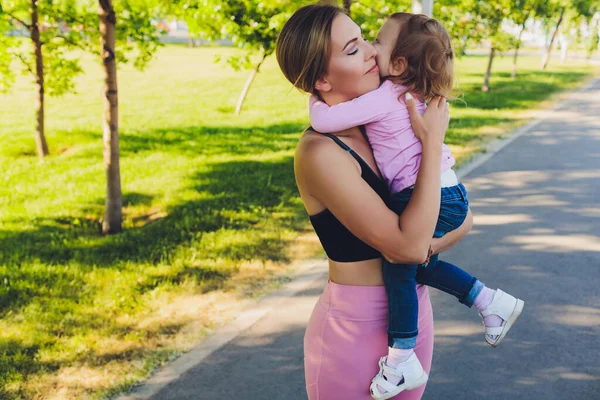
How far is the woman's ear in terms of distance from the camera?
171 centimetres

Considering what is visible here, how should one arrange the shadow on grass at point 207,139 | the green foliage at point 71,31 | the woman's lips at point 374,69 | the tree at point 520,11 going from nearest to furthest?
the woman's lips at point 374,69
the green foliage at point 71,31
the shadow on grass at point 207,139
the tree at point 520,11

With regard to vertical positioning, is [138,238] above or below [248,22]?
below

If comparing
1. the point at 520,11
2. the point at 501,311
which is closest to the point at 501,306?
the point at 501,311

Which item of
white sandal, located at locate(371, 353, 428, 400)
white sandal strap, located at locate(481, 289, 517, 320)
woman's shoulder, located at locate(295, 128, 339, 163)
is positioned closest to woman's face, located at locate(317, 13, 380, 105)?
woman's shoulder, located at locate(295, 128, 339, 163)

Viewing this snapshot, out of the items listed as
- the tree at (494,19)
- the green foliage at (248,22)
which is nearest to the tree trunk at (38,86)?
the green foliage at (248,22)

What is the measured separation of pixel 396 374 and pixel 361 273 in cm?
30

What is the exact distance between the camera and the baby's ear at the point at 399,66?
1.75 meters

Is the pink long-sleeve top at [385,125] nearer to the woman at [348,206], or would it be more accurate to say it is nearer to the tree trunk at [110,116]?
the woman at [348,206]

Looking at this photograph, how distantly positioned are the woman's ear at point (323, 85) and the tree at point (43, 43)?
24.2 ft

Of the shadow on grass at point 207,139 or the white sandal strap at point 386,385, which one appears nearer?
the white sandal strap at point 386,385

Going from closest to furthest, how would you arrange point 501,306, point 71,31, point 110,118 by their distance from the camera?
point 501,306, point 110,118, point 71,31

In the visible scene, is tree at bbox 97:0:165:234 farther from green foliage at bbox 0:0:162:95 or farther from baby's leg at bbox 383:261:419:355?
baby's leg at bbox 383:261:419:355

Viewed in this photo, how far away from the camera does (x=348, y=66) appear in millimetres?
1678

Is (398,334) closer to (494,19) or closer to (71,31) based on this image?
(71,31)
